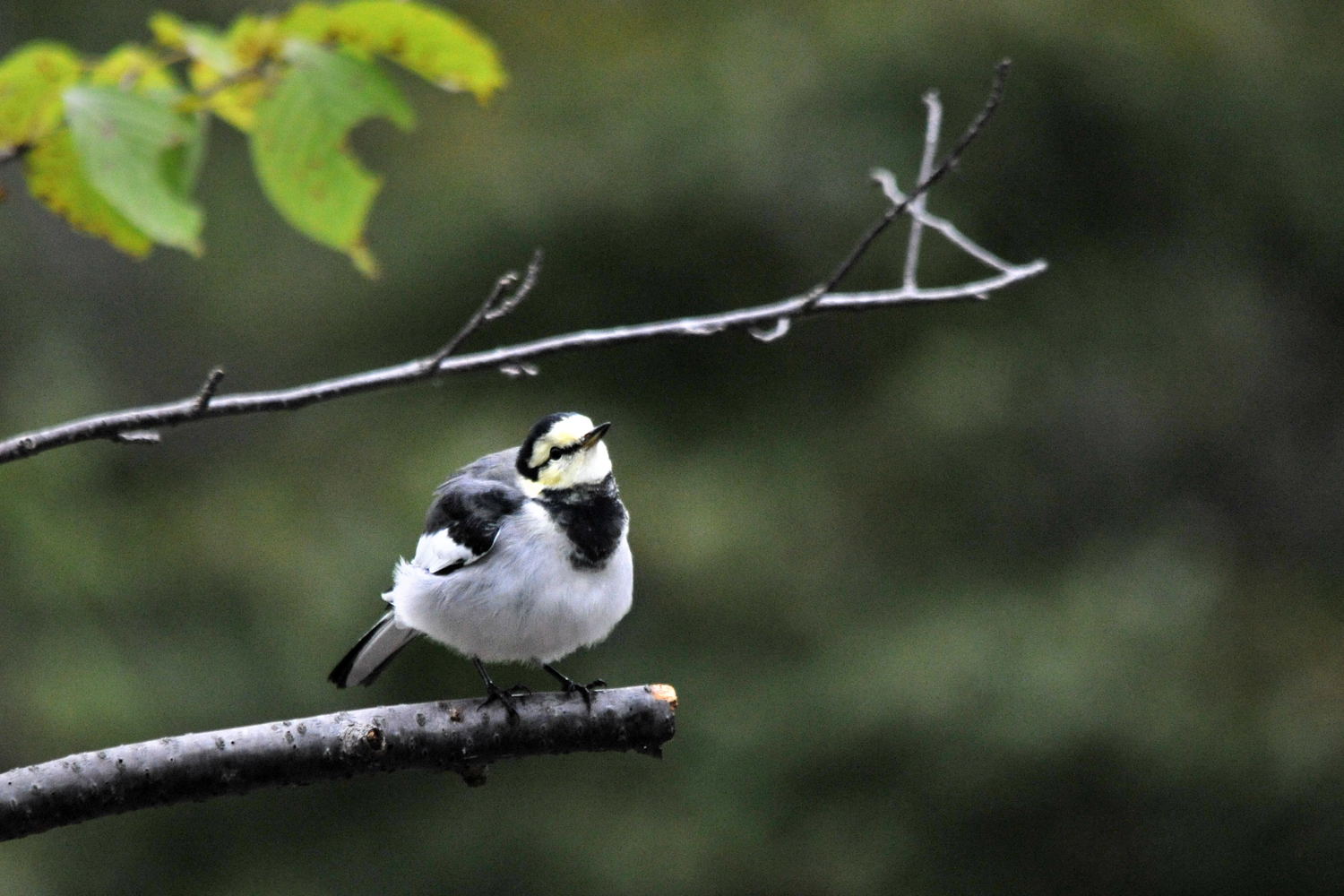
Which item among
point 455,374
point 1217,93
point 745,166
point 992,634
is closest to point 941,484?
point 992,634

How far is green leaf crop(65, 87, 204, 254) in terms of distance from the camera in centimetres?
121

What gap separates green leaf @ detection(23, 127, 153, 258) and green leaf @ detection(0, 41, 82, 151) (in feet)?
0.07

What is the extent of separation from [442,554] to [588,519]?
27cm

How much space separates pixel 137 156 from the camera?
1237 millimetres

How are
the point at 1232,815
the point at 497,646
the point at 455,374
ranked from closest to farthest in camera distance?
the point at 455,374 < the point at 497,646 < the point at 1232,815

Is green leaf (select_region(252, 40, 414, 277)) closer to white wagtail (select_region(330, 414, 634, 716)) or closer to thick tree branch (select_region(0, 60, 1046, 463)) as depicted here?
thick tree branch (select_region(0, 60, 1046, 463))

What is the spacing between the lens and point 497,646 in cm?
217

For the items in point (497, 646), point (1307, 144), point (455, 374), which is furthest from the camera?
point (1307, 144)

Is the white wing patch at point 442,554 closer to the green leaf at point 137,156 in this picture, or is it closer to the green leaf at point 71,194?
the green leaf at point 71,194

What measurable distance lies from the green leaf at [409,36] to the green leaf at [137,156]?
0.19m

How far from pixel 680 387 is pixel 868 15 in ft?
5.12

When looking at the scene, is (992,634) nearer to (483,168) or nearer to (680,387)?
(680,387)

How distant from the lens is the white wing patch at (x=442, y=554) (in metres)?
2.21

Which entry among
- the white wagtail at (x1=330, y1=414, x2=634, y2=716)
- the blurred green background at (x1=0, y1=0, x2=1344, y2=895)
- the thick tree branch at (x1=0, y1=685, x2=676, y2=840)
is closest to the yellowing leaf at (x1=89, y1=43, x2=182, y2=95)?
the thick tree branch at (x1=0, y1=685, x2=676, y2=840)
